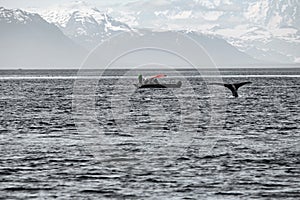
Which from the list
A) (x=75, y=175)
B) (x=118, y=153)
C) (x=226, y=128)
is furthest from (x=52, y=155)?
(x=226, y=128)

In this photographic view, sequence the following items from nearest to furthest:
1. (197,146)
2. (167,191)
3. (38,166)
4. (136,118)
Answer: (167,191) < (38,166) < (197,146) < (136,118)

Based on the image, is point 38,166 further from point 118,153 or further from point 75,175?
point 118,153

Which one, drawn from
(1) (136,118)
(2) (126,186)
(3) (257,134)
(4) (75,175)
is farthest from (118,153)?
(1) (136,118)

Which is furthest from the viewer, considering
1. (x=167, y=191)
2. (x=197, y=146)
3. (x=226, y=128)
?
(x=226, y=128)

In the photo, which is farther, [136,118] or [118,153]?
[136,118]

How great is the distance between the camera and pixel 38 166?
4072 centimetres

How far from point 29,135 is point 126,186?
23449 millimetres

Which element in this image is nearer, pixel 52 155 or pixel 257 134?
pixel 52 155

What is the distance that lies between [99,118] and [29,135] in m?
19.9

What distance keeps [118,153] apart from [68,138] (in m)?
10.3

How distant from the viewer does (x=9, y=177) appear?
37.4 metres

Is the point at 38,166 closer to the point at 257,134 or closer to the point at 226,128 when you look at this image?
the point at 257,134

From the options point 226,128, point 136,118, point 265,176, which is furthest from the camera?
point 136,118

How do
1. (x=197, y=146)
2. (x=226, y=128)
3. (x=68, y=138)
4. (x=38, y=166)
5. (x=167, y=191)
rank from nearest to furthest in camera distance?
1. (x=167, y=191)
2. (x=38, y=166)
3. (x=197, y=146)
4. (x=68, y=138)
5. (x=226, y=128)
